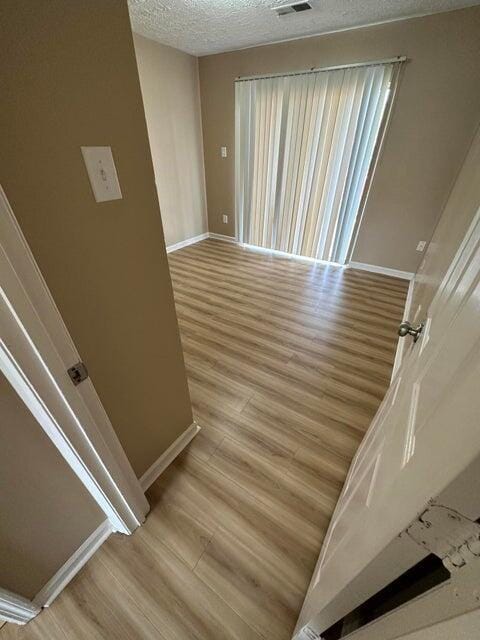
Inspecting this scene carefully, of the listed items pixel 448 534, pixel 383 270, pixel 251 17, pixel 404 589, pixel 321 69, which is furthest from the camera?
pixel 383 270

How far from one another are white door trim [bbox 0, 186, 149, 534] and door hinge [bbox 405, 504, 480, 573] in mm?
705

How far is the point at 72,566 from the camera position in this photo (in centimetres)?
94

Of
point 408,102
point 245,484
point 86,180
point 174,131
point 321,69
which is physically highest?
point 321,69

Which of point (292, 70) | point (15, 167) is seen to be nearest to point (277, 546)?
point (15, 167)

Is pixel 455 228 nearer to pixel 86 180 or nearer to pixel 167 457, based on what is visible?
pixel 86 180

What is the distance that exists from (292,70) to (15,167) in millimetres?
3381

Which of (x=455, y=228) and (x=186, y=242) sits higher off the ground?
(x=455, y=228)

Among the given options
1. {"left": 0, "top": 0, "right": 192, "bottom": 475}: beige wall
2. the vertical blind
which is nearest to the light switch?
{"left": 0, "top": 0, "right": 192, "bottom": 475}: beige wall

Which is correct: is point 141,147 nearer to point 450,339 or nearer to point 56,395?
point 56,395

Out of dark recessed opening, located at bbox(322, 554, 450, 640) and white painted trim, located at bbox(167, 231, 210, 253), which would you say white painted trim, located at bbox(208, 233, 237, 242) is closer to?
white painted trim, located at bbox(167, 231, 210, 253)

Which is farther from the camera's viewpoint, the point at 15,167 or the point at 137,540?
the point at 137,540

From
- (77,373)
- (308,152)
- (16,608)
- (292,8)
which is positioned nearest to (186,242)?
(308,152)

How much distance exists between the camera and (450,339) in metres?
0.45

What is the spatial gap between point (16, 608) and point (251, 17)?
385 centimetres
